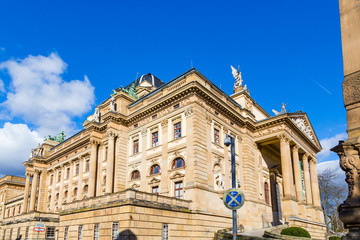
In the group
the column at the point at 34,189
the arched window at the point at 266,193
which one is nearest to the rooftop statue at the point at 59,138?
the column at the point at 34,189

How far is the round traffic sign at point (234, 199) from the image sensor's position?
11.5 m

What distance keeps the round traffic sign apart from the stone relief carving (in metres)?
29.6

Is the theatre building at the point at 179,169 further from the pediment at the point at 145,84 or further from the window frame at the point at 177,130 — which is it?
the pediment at the point at 145,84

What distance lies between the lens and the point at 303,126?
4331 centimetres

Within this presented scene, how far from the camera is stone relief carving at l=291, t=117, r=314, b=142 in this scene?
4085cm

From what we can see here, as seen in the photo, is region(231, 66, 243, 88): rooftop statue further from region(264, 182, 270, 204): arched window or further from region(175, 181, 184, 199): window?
region(175, 181, 184, 199): window

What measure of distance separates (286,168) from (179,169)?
1412 cm

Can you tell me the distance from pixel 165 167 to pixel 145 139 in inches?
197

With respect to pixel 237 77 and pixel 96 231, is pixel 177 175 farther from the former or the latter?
pixel 237 77

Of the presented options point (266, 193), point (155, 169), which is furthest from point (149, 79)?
point (266, 193)

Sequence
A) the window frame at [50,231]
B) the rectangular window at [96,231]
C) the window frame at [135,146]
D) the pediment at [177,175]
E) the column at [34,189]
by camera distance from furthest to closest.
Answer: the column at [34,189], the window frame at [50,231], the window frame at [135,146], the pediment at [177,175], the rectangular window at [96,231]

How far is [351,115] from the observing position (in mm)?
8984

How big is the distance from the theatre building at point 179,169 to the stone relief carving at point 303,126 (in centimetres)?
A: 24

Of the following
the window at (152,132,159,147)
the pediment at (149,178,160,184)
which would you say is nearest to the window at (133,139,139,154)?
the window at (152,132,159,147)
